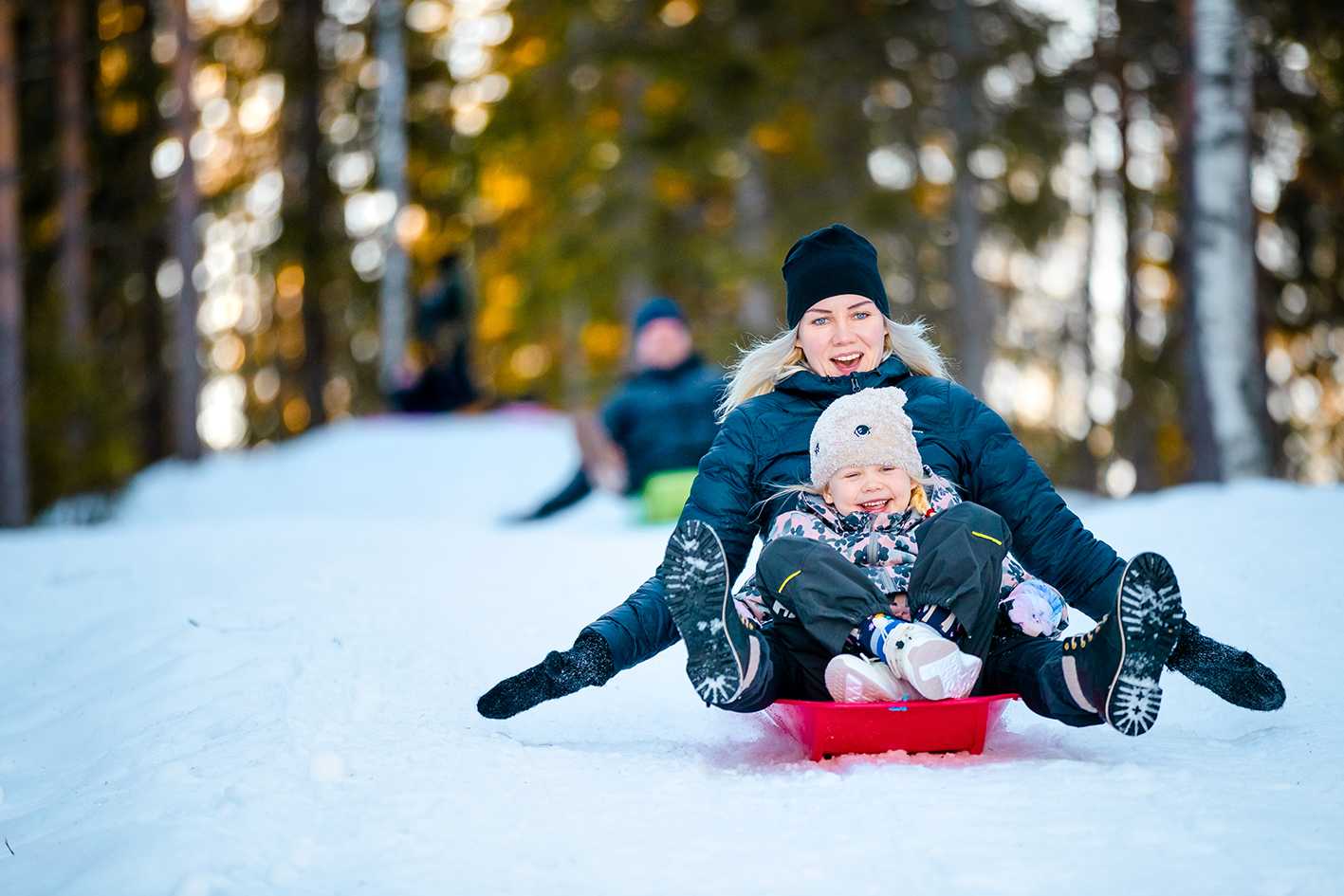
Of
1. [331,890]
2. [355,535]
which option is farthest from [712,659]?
[355,535]

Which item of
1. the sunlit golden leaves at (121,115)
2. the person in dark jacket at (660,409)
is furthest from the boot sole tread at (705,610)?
the sunlit golden leaves at (121,115)

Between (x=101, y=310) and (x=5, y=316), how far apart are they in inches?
280

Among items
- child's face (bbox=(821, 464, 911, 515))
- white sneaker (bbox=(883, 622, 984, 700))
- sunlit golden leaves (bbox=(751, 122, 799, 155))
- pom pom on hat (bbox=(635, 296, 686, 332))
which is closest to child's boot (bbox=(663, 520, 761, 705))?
white sneaker (bbox=(883, 622, 984, 700))

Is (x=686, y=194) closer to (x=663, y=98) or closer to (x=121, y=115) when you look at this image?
(x=663, y=98)

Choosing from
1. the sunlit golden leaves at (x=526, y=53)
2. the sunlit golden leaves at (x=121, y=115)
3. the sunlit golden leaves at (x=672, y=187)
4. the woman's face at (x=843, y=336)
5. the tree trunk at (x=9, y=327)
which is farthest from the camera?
the sunlit golden leaves at (x=526, y=53)

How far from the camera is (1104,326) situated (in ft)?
52.4

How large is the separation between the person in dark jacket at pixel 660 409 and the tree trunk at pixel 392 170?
33.5 ft

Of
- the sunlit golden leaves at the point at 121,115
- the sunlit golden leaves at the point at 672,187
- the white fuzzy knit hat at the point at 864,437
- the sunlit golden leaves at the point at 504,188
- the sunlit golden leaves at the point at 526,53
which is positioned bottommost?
the white fuzzy knit hat at the point at 864,437

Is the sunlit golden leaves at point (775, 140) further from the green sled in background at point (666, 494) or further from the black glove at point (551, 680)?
the black glove at point (551, 680)

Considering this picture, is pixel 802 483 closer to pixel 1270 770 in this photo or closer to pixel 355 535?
pixel 1270 770

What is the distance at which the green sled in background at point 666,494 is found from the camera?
6.77m

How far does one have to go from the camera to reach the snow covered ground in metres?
2.12

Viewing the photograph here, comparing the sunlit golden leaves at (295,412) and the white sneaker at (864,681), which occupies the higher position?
the white sneaker at (864,681)

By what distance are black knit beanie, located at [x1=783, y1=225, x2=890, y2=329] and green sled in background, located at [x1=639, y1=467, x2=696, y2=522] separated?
3.30 meters
